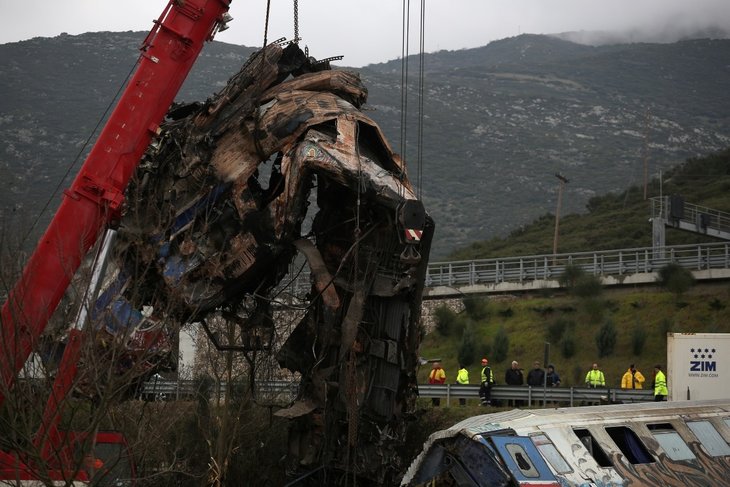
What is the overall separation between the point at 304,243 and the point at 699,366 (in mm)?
15661

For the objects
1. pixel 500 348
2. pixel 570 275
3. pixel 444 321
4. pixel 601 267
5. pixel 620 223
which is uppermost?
pixel 620 223

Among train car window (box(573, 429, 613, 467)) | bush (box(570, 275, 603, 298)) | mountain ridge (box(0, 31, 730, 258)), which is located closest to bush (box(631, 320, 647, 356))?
bush (box(570, 275, 603, 298))

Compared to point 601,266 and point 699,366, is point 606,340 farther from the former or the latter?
point 699,366

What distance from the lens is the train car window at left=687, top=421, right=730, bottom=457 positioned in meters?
21.5

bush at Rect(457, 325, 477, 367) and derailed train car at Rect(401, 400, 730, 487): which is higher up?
bush at Rect(457, 325, 477, 367)

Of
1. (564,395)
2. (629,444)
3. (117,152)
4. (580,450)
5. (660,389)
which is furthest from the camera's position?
(564,395)

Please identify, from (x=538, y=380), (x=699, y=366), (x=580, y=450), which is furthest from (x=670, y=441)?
(x=538, y=380)

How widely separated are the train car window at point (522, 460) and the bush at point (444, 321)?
110ft

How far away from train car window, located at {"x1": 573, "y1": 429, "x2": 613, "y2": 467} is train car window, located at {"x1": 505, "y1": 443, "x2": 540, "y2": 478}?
1371mm

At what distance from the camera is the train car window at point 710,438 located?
21.5 m

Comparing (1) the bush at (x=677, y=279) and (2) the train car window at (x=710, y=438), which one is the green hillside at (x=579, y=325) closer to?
(1) the bush at (x=677, y=279)

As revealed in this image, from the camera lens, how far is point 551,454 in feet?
63.0

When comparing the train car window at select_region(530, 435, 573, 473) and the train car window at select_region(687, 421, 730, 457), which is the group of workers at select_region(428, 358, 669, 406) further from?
the train car window at select_region(530, 435, 573, 473)

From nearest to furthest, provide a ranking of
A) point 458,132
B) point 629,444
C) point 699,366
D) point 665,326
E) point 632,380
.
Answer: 1. point 629,444
2. point 699,366
3. point 632,380
4. point 665,326
5. point 458,132
